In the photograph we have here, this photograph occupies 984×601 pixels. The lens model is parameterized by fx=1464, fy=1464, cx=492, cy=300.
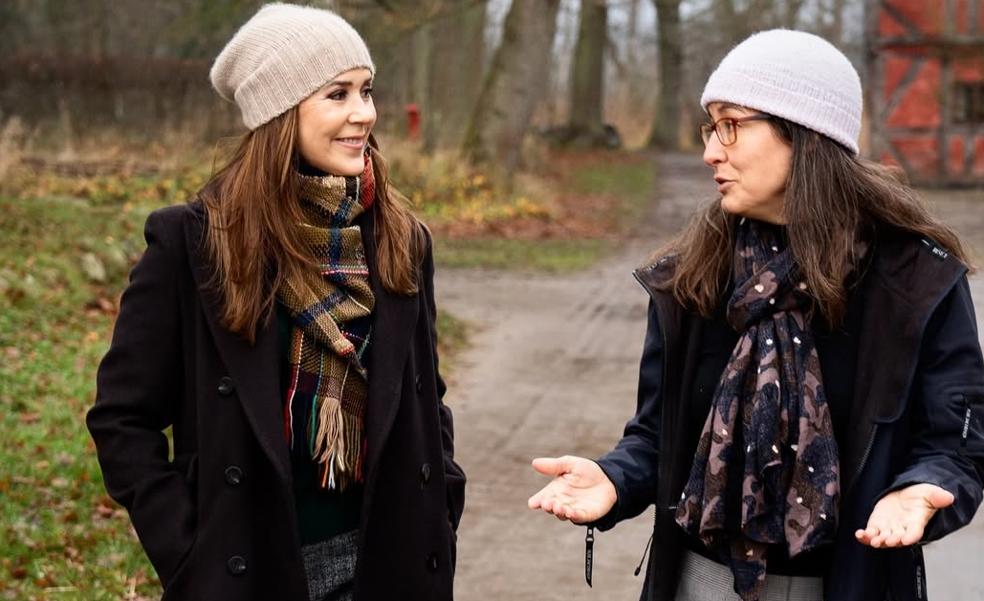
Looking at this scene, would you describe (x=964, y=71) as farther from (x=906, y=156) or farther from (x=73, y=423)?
(x=73, y=423)

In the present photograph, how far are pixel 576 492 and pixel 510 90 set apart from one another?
20.3 m

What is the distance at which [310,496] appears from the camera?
3.24 metres

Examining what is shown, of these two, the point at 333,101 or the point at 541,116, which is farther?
the point at 541,116

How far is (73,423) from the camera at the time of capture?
766 centimetres

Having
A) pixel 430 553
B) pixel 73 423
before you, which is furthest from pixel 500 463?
pixel 430 553

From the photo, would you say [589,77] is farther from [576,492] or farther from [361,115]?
[576,492]

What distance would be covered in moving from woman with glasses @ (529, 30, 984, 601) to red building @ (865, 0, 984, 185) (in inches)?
1064

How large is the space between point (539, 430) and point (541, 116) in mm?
46589

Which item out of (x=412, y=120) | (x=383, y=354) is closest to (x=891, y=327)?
(x=383, y=354)

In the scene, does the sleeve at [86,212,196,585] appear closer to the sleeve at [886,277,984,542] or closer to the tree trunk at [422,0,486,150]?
Result: the sleeve at [886,277,984,542]

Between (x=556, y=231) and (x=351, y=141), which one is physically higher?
(x=351, y=141)

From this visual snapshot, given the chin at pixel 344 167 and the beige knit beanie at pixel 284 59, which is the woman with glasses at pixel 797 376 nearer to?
the chin at pixel 344 167

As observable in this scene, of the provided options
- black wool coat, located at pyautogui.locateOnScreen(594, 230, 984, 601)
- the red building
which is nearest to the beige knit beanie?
black wool coat, located at pyautogui.locateOnScreen(594, 230, 984, 601)

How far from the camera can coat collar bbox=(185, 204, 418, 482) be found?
313cm
